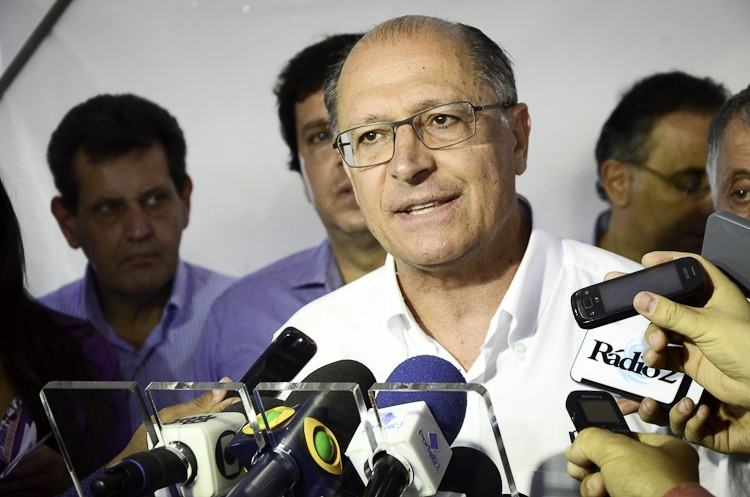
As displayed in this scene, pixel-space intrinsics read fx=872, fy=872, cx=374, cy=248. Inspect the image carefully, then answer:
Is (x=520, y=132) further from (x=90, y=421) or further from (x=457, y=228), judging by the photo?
(x=90, y=421)

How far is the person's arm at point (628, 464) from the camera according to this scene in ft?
3.64

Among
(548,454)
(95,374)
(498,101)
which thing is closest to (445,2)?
(498,101)

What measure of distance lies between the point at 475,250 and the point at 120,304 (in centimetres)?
133

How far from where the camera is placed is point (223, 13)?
263cm

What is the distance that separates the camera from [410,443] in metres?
1.11

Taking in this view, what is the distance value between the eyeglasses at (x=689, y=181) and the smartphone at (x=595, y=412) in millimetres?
1190

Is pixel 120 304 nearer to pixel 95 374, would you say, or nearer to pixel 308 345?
pixel 95 374

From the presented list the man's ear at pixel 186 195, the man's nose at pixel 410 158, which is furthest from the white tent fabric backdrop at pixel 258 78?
the man's nose at pixel 410 158

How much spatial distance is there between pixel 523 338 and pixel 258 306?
3.06ft

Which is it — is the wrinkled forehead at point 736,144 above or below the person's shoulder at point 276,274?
above

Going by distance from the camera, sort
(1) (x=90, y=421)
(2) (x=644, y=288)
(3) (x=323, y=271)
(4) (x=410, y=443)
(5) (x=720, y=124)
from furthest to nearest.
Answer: (3) (x=323, y=271) < (5) (x=720, y=124) < (1) (x=90, y=421) < (2) (x=644, y=288) < (4) (x=410, y=443)

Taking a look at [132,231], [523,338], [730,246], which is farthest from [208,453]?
[132,231]

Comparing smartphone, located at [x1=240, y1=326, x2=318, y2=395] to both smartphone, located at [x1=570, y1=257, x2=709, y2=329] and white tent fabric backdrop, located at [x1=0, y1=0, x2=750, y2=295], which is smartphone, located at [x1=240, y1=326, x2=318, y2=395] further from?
white tent fabric backdrop, located at [x1=0, y1=0, x2=750, y2=295]

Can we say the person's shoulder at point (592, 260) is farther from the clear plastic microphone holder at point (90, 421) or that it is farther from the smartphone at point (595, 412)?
the clear plastic microphone holder at point (90, 421)
